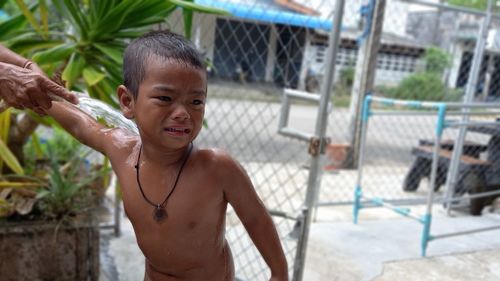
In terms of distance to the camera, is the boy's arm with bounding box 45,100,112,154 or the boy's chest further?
the boy's arm with bounding box 45,100,112,154

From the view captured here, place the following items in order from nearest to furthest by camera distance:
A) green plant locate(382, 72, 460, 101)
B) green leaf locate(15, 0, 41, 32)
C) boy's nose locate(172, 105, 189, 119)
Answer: boy's nose locate(172, 105, 189, 119) < green leaf locate(15, 0, 41, 32) < green plant locate(382, 72, 460, 101)

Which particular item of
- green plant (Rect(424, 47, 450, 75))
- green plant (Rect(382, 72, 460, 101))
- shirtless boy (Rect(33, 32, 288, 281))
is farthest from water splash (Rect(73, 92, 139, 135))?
A: green plant (Rect(424, 47, 450, 75))

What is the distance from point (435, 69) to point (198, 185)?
52.3ft

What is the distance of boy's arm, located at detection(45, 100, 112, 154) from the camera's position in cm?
131

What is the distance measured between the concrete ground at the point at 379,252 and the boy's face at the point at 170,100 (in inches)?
68.2

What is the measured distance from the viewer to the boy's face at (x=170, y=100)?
1001 mm

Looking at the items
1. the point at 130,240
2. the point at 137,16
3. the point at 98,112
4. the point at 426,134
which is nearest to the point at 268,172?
the point at 130,240

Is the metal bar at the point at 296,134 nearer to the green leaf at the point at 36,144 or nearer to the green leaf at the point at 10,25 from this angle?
the green leaf at the point at 10,25

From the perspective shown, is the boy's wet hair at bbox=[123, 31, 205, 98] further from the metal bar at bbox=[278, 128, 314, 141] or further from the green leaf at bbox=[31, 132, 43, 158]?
the green leaf at bbox=[31, 132, 43, 158]

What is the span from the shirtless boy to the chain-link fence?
0.91 meters

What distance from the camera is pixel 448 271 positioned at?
288cm

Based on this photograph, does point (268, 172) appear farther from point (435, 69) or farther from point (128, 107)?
point (435, 69)

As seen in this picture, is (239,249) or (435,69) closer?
(239,249)

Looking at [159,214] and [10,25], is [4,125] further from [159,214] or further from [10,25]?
[159,214]
